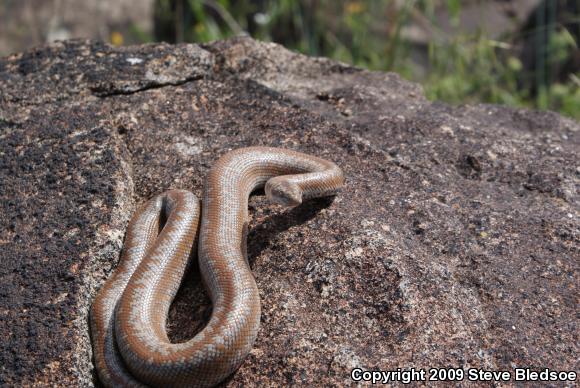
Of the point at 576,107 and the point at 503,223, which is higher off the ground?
the point at 503,223

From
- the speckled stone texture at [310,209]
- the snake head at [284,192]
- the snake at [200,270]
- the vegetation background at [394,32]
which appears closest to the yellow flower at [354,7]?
the vegetation background at [394,32]

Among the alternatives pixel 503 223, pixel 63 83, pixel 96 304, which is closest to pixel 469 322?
pixel 503 223

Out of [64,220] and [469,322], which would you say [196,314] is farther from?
[469,322]

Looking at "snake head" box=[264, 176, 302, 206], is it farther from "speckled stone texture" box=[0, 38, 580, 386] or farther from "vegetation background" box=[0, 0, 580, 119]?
"vegetation background" box=[0, 0, 580, 119]

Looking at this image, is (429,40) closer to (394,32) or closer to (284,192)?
(394,32)

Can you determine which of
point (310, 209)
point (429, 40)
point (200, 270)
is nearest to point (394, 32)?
point (429, 40)

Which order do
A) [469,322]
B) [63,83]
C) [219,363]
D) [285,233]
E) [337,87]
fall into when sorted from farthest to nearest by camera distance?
[337,87] < [63,83] < [285,233] < [469,322] < [219,363]

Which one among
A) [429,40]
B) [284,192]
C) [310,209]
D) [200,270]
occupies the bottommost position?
[429,40]

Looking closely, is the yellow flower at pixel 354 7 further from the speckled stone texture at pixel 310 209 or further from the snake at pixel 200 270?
the snake at pixel 200 270
